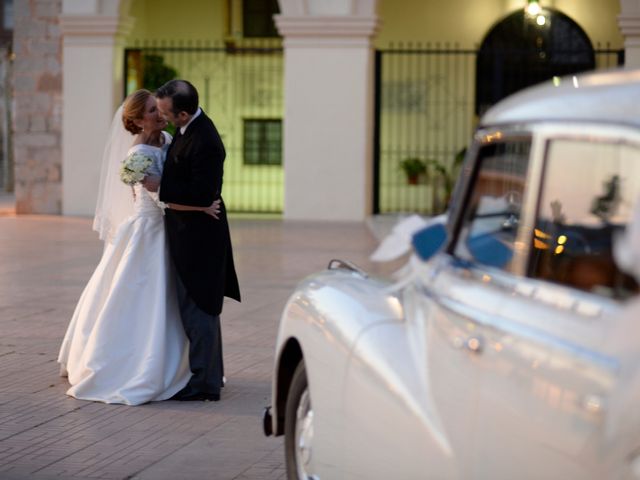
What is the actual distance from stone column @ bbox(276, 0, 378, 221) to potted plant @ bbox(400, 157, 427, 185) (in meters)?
1.57

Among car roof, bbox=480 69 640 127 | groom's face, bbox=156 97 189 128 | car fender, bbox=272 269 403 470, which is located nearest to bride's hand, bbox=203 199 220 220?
groom's face, bbox=156 97 189 128

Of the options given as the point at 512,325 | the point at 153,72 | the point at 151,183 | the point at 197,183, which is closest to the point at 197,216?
the point at 197,183

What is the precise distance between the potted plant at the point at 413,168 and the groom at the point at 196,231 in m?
15.6

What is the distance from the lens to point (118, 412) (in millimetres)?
7004

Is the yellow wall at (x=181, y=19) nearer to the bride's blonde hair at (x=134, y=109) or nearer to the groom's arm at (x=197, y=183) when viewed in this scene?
the bride's blonde hair at (x=134, y=109)

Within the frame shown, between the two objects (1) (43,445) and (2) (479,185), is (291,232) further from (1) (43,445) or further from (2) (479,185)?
(2) (479,185)

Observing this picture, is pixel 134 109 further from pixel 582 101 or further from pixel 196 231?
pixel 582 101

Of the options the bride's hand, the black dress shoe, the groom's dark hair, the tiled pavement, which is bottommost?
the tiled pavement

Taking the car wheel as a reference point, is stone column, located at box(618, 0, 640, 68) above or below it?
above

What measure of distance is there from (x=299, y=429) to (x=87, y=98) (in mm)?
17953

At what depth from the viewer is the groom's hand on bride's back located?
24.3 ft

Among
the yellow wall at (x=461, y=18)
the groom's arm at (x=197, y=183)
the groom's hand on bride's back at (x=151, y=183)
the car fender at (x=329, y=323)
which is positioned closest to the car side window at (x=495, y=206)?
the car fender at (x=329, y=323)

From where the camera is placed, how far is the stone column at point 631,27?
67.6ft

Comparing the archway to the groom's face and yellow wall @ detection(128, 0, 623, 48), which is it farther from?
the groom's face
